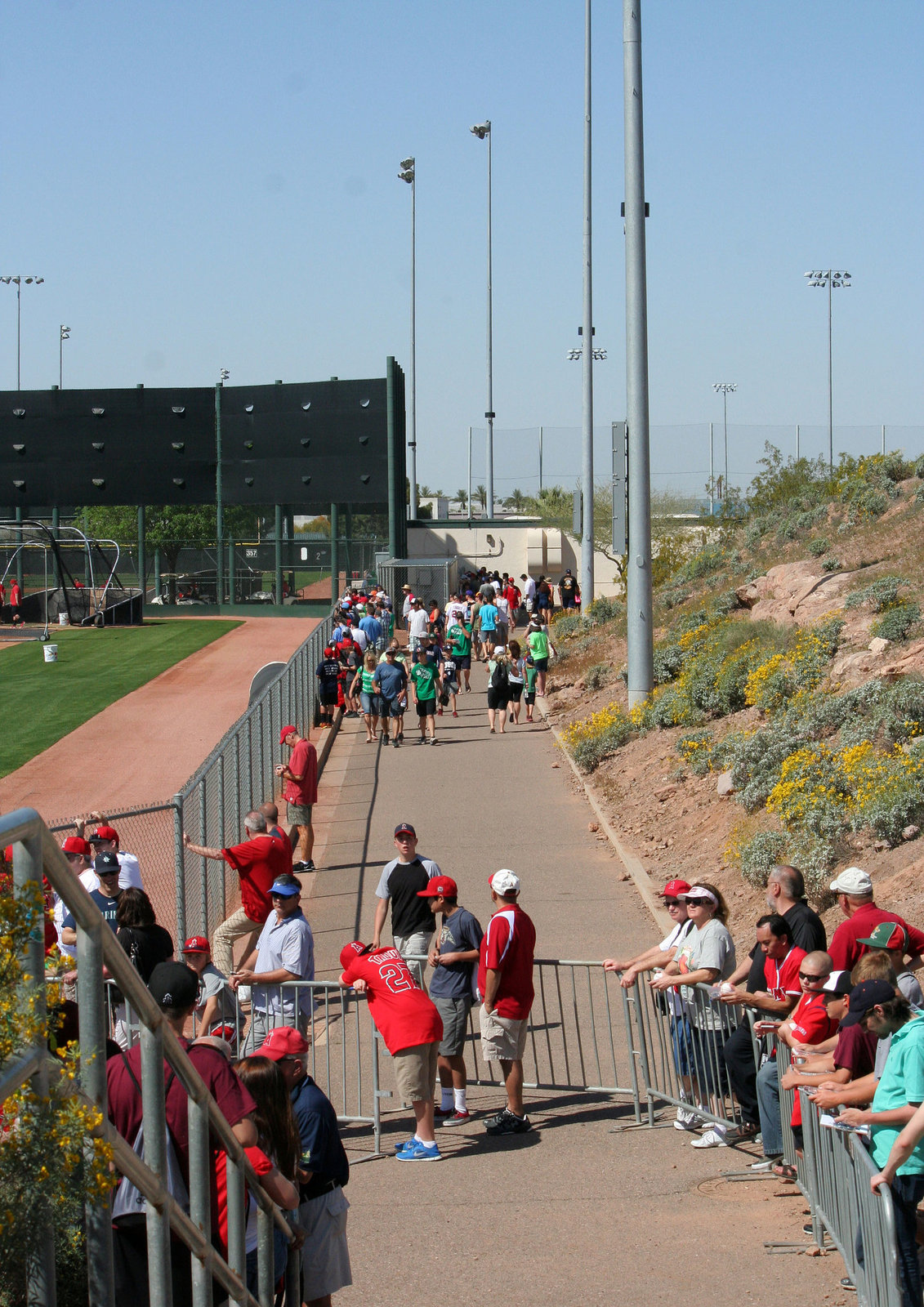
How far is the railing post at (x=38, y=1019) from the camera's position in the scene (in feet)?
8.00

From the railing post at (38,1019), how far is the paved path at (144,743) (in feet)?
52.0

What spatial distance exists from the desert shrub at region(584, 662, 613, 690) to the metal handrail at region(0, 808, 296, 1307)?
2130cm

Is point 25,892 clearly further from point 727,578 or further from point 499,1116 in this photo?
point 727,578

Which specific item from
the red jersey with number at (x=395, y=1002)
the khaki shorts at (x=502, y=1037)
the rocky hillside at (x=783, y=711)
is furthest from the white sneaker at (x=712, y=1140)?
the rocky hillside at (x=783, y=711)

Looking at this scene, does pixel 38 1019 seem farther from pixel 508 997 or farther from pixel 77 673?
pixel 77 673

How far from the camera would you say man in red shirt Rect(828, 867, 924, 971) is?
7.16 metres

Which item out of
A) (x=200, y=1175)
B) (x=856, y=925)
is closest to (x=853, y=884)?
(x=856, y=925)

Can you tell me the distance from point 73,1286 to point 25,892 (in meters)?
0.89

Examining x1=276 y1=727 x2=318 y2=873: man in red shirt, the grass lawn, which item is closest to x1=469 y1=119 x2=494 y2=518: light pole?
the grass lawn

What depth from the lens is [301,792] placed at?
47.5 ft

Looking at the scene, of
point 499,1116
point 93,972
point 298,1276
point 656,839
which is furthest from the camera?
point 656,839

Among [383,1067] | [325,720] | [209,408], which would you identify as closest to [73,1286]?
[383,1067]

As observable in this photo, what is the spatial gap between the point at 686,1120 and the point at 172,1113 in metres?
5.08

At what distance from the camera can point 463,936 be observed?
839cm
